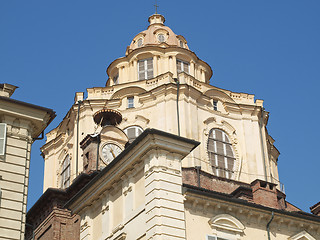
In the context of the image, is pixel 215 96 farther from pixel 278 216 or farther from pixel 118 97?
pixel 278 216

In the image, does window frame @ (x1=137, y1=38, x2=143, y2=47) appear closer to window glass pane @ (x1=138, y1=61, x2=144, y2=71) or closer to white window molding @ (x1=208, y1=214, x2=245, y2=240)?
window glass pane @ (x1=138, y1=61, x2=144, y2=71)

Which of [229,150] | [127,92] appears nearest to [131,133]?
[127,92]

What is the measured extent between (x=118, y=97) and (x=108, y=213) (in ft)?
71.4

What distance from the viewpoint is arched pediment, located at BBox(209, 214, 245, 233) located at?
2991 cm

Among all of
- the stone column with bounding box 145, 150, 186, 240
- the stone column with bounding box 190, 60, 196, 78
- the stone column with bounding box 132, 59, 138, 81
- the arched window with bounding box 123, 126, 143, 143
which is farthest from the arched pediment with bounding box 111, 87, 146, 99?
the stone column with bounding box 145, 150, 186, 240

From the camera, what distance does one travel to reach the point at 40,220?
40.4 meters

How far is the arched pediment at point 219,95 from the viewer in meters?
52.8

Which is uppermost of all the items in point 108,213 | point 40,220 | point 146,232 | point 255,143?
point 255,143

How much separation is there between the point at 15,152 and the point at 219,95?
27857mm

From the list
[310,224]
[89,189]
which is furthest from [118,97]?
[310,224]

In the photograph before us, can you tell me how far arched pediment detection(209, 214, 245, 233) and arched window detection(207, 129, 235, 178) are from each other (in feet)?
62.5

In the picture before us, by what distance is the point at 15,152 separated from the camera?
27.5 meters

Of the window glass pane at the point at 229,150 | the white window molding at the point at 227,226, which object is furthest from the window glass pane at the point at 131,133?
the white window molding at the point at 227,226

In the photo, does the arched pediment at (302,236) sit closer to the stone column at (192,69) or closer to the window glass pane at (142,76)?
the stone column at (192,69)
